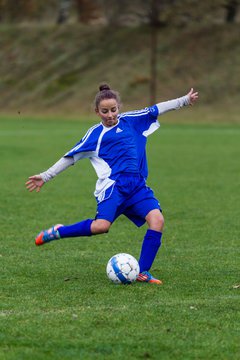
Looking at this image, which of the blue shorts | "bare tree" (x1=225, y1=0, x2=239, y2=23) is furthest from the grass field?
"bare tree" (x1=225, y1=0, x2=239, y2=23)

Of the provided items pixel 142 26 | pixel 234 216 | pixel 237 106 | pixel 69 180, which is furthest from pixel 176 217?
pixel 142 26

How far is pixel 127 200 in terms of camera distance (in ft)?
26.5

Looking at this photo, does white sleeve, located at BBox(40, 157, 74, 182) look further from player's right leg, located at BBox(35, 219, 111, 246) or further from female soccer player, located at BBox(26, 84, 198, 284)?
player's right leg, located at BBox(35, 219, 111, 246)

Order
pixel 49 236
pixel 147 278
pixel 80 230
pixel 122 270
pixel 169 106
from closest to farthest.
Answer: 1. pixel 122 270
2. pixel 147 278
3. pixel 80 230
4. pixel 49 236
5. pixel 169 106

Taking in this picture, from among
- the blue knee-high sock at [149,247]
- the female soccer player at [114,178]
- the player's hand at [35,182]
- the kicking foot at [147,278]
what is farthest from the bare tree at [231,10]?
the kicking foot at [147,278]

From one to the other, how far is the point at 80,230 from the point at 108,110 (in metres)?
1.11

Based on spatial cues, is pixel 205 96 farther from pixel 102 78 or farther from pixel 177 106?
pixel 177 106

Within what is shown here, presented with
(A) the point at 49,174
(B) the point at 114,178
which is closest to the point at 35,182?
(A) the point at 49,174

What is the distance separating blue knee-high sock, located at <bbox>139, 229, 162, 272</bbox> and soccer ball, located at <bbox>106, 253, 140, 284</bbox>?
10.1 inches

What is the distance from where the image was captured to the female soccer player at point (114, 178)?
795cm

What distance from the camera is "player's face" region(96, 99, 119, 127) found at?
7.95 meters

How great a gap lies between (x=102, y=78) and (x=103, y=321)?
4250 centimetres

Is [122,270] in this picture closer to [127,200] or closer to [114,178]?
[127,200]

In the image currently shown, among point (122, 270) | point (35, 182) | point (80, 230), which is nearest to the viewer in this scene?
point (122, 270)
